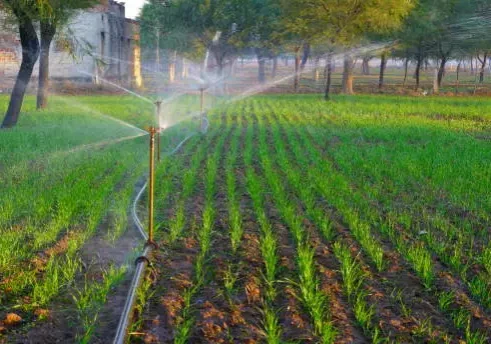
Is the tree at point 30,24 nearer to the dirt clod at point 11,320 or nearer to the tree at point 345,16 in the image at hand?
the dirt clod at point 11,320

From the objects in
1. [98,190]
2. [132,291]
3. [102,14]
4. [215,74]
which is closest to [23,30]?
[98,190]

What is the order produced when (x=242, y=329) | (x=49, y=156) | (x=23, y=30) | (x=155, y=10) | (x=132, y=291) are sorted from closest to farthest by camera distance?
(x=242, y=329), (x=132, y=291), (x=49, y=156), (x=23, y=30), (x=155, y=10)

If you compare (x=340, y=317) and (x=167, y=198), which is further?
(x=167, y=198)

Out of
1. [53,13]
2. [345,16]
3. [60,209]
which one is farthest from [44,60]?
[60,209]

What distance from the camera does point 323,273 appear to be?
602 cm

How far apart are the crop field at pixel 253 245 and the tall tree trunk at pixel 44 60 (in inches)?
262

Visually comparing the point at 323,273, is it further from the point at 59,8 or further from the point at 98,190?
the point at 59,8

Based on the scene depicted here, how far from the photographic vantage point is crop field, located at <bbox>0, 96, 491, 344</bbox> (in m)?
4.89

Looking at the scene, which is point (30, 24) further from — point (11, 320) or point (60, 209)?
point (11, 320)

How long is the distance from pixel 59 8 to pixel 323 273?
15078 mm

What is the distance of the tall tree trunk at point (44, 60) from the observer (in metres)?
19.9

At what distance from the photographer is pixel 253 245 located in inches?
275

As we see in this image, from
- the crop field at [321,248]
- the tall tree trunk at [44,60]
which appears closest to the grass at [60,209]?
the crop field at [321,248]

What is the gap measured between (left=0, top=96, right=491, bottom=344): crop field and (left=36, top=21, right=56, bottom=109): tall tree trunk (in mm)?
6659
